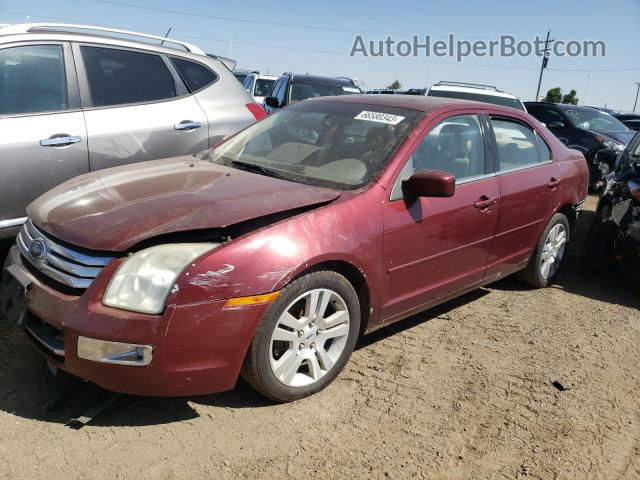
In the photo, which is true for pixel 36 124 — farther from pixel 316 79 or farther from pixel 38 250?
pixel 316 79

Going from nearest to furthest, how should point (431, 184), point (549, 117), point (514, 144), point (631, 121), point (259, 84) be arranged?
point (431, 184), point (514, 144), point (549, 117), point (259, 84), point (631, 121)

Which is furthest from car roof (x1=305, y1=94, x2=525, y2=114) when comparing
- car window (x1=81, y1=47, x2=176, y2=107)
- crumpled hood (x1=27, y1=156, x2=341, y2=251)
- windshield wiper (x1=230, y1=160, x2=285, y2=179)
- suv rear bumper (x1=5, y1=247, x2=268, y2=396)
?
suv rear bumper (x1=5, y1=247, x2=268, y2=396)

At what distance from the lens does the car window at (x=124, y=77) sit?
4.17 metres

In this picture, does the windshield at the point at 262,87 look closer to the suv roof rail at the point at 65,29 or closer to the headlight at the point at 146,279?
the suv roof rail at the point at 65,29

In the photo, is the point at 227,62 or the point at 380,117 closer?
the point at 380,117

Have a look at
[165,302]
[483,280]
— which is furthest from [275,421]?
[483,280]

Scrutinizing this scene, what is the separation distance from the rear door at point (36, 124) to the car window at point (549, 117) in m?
9.43

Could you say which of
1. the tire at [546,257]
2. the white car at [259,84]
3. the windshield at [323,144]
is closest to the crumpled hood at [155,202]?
the windshield at [323,144]

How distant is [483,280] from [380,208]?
1.36 meters

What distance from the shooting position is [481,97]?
987 cm

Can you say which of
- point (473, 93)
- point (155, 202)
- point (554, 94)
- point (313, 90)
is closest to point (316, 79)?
point (313, 90)

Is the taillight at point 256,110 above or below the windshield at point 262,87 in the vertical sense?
A: above

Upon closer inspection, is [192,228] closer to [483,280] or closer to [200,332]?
[200,332]

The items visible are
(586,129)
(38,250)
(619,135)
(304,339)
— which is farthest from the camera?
(619,135)
